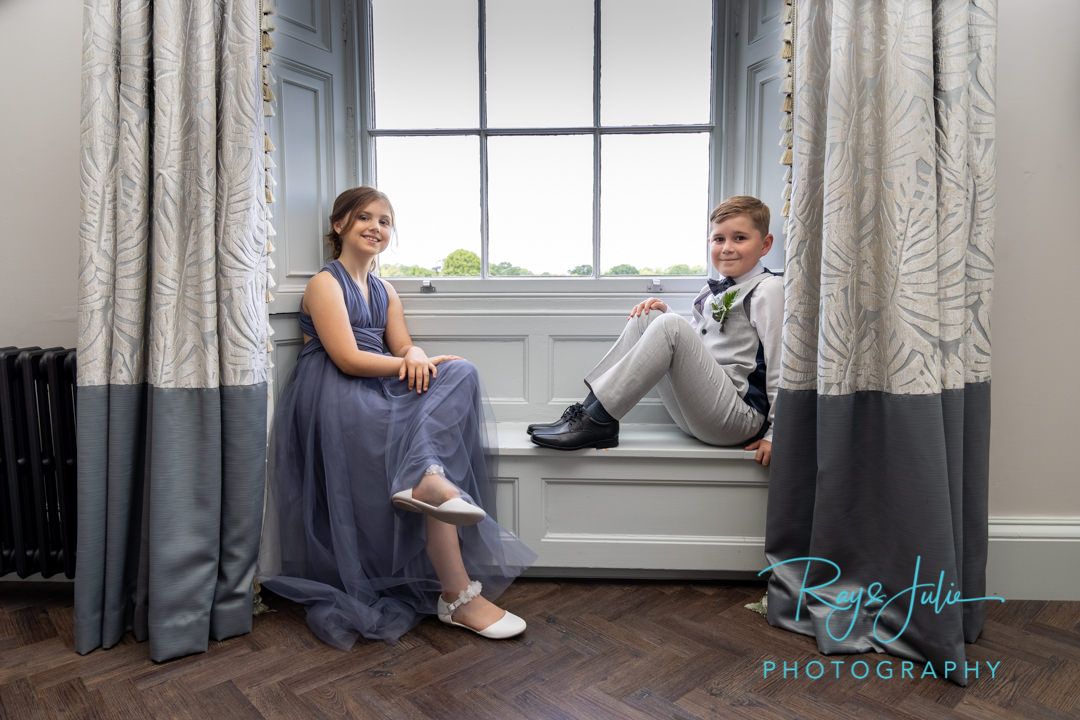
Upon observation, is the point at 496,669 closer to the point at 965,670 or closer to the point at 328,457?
the point at 328,457

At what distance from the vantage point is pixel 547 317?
2.36 m

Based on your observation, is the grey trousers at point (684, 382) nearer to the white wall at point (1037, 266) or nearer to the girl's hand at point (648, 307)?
the girl's hand at point (648, 307)

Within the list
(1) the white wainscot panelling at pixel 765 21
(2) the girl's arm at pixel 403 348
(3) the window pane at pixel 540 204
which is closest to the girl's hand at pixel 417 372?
(2) the girl's arm at pixel 403 348

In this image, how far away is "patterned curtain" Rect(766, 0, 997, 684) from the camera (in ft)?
4.93

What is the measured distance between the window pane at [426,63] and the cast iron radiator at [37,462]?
4.47 ft

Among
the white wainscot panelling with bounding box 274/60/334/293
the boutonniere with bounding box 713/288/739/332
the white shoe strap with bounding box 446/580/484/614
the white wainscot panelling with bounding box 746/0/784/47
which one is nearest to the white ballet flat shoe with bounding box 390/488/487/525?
the white shoe strap with bounding box 446/580/484/614

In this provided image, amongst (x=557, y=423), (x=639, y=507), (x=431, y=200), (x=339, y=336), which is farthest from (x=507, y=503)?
(x=431, y=200)

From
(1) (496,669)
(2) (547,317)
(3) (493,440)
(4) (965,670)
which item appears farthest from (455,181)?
(4) (965,670)

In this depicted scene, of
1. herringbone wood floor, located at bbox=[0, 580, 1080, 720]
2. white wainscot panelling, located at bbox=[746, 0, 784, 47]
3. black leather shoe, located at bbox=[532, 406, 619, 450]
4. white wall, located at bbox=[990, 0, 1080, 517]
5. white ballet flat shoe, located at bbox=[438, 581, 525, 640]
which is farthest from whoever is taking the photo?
white wainscot panelling, located at bbox=[746, 0, 784, 47]

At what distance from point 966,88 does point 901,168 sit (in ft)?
0.75

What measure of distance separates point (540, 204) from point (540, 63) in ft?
1.62

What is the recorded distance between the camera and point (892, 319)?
153cm

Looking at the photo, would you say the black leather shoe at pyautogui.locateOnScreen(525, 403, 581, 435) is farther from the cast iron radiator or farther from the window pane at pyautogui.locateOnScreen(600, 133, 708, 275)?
the cast iron radiator

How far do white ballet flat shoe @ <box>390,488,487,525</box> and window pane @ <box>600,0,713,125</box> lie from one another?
1.53 metres
